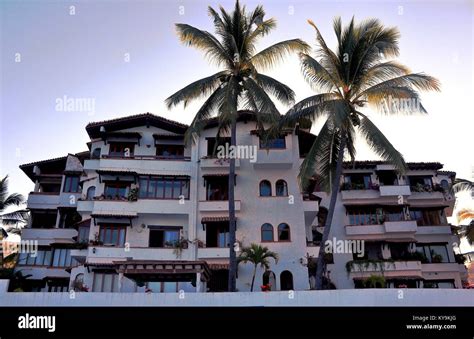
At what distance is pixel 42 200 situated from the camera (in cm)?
3716

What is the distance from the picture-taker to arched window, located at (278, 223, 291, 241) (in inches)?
1236

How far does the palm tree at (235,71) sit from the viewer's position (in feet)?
88.4

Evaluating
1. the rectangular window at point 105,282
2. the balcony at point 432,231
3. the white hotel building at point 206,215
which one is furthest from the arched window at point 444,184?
the rectangular window at point 105,282

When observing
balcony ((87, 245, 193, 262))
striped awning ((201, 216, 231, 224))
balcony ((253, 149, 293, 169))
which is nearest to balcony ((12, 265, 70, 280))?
balcony ((87, 245, 193, 262))

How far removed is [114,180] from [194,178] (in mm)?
6045

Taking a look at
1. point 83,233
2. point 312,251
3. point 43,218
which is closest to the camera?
point 312,251

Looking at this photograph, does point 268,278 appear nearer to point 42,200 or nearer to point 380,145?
point 380,145

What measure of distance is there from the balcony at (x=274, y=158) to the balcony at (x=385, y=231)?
8501mm

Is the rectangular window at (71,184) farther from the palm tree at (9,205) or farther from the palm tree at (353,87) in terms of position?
the palm tree at (353,87)

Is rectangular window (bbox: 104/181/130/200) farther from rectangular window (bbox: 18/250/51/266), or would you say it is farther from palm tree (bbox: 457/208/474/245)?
palm tree (bbox: 457/208/474/245)

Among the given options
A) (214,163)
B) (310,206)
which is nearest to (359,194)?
(310,206)

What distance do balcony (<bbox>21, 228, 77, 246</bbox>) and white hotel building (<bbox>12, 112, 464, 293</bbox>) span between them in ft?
0.28

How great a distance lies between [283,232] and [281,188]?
3.57 m
